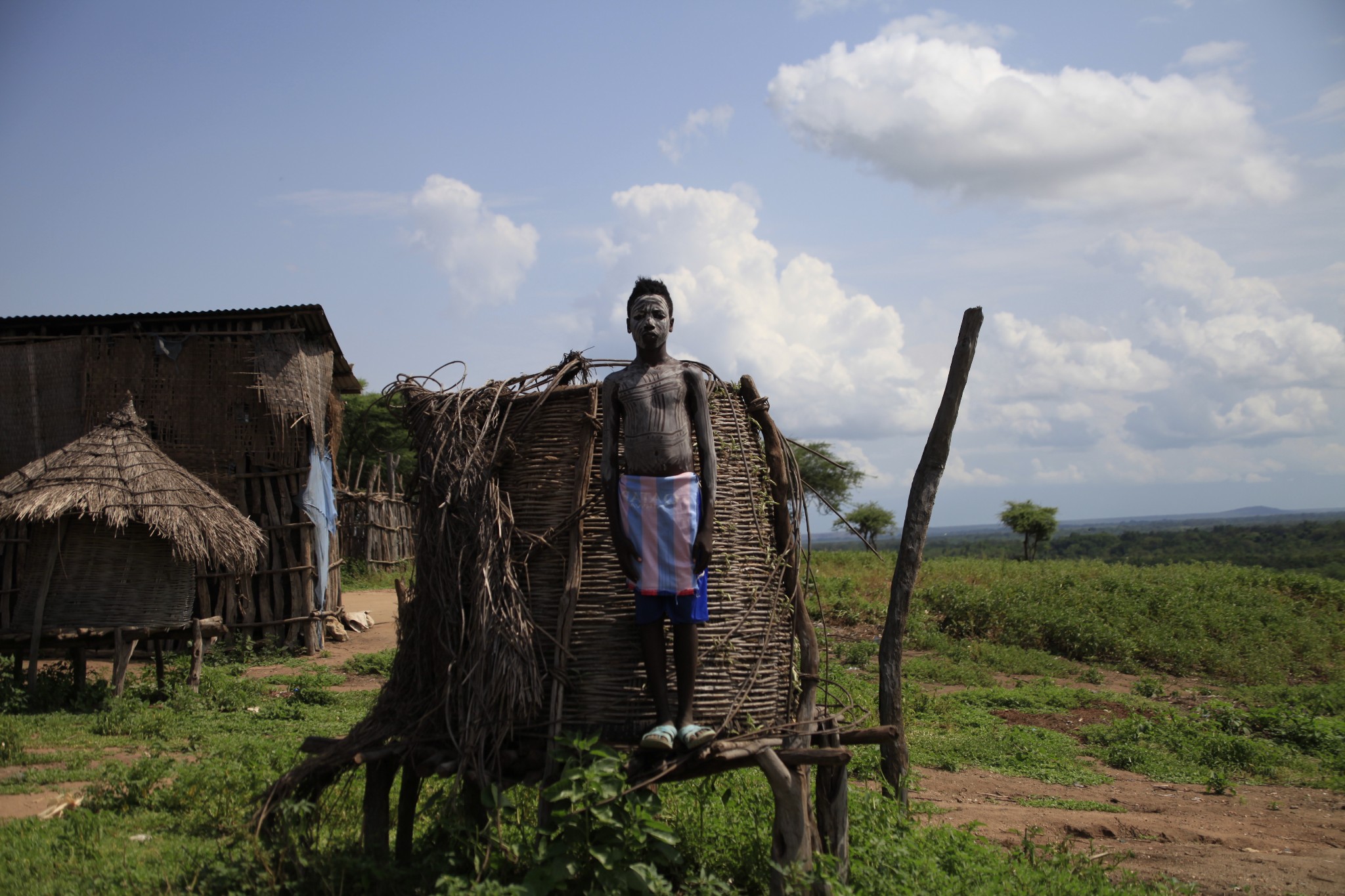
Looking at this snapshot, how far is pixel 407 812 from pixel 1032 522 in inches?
1296

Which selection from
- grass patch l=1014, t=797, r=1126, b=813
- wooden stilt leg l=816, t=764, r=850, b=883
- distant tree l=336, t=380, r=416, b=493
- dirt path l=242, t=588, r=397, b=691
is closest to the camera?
wooden stilt leg l=816, t=764, r=850, b=883

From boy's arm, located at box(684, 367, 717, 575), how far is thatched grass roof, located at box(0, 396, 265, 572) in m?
7.36

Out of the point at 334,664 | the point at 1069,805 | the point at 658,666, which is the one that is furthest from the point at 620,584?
the point at 334,664

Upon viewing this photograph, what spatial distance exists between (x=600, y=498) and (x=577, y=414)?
410 millimetres

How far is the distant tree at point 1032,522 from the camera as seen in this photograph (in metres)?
33.8

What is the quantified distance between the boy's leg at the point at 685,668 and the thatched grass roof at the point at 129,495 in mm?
7446

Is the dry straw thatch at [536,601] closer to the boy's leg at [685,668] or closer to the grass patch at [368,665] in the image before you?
the boy's leg at [685,668]

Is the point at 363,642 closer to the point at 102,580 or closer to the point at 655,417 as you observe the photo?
the point at 102,580

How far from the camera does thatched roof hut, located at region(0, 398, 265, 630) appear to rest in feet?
29.2

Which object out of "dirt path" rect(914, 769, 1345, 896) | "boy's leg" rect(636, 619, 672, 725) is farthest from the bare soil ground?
"boy's leg" rect(636, 619, 672, 725)

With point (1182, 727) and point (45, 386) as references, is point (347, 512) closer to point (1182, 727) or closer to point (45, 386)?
point (45, 386)

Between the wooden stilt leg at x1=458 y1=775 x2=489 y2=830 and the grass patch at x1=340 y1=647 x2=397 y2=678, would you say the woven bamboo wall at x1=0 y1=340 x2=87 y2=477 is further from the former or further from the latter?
the wooden stilt leg at x1=458 y1=775 x2=489 y2=830

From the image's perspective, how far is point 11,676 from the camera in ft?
30.2

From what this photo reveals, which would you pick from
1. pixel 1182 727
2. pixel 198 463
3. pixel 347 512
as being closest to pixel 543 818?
pixel 1182 727
